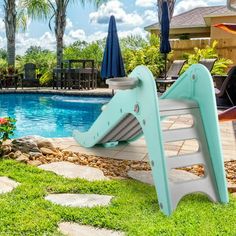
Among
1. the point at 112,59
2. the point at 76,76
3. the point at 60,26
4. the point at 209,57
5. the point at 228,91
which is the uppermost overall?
the point at 60,26

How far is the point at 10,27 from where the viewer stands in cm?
1659

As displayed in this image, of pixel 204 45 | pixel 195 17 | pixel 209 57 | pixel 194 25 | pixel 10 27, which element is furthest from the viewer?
pixel 195 17

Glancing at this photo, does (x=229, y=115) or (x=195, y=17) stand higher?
(x=195, y=17)

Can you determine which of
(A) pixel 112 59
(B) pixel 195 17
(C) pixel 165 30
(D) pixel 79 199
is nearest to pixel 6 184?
(D) pixel 79 199

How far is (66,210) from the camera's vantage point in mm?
2680

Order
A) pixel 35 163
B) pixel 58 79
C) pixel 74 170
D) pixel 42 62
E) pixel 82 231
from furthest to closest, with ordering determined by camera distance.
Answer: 1. pixel 42 62
2. pixel 58 79
3. pixel 35 163
4. pixel 74 170
5. pixel 82 231

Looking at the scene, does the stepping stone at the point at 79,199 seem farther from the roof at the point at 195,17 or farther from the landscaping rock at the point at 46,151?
the roof at the point at 195,17

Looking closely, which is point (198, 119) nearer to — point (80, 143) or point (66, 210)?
point (66, 210)

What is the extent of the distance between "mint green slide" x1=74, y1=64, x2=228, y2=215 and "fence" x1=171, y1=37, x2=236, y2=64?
1184 cm

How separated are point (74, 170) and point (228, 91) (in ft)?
15.4

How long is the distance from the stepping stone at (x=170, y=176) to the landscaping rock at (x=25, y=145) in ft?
4.25

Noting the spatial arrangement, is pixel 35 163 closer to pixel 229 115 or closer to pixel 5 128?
pixel 5 128

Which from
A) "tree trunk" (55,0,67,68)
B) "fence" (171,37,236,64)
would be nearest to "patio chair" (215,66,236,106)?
"fence" (171,37,236,64)

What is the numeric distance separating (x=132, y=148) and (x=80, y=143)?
0.71 metres
